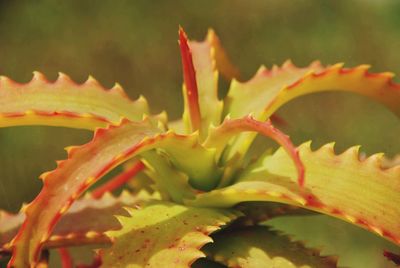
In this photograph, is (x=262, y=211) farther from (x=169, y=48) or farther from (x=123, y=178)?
(x=169, y=48)

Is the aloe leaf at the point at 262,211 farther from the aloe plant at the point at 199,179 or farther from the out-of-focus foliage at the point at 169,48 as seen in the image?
the out-of-focus foliage at the point at 169,48

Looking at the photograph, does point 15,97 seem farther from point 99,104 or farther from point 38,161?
point 38,161

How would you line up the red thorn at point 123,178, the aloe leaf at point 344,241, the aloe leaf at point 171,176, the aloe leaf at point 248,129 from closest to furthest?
the aloe leaf at point 248,129 < the aloe leaf at point 171,176 < the red thorn at point 123,178 < the aloe leaf at point 344,241

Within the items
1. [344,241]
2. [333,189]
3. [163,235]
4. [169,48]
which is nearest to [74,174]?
[163,235]

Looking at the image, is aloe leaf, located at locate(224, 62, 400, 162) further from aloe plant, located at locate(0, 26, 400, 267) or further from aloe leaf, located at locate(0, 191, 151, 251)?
aloe leaf, located at locate(0, 191, 151, 251)

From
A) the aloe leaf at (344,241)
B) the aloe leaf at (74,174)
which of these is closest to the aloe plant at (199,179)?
the aloe leaf at (74,174)

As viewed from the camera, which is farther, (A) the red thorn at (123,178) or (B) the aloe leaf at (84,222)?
(A) the red thorn at (123,178)

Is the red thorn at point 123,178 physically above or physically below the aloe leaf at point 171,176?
above

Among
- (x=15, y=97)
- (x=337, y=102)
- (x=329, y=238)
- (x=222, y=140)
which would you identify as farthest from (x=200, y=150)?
(x=337, y=102)
